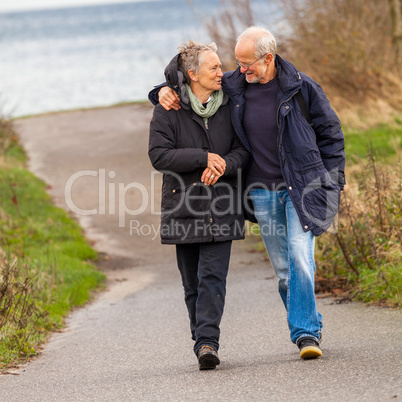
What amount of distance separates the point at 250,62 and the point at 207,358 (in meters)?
1.88

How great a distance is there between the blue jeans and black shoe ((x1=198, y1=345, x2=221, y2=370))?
0.51 meters

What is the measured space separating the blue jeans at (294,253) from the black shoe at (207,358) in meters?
0.51

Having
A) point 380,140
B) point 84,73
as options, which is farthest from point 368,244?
point 84,73

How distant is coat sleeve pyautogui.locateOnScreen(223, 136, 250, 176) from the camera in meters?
4.95

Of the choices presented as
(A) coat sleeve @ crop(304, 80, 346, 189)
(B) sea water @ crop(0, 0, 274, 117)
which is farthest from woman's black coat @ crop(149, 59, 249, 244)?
(B) sea water @ crop(0, 0, 274, 117)

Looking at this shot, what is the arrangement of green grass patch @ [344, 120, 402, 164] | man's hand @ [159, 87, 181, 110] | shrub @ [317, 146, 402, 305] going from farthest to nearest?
green grass patch @ [344, 120, 402, 164] < shrub @ [317, 146, 402, 305] < man's hand @ [159, 87, 181, 110]

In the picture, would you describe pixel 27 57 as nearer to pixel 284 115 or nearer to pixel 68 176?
pixel 68 176

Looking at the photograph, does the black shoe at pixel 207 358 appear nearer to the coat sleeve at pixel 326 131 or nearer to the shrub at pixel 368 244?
the coat sleeve at pixel 326 131

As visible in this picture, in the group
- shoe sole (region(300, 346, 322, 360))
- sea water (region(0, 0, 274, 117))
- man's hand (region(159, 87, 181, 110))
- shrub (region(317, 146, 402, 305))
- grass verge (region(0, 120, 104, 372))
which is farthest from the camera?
sea water (region(0, 0, 274, 117))

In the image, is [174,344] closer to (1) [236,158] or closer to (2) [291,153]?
(1) [236,158]

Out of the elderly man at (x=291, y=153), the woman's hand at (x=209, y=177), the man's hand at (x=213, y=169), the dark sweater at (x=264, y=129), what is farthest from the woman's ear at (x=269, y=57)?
the woman's hand at (x=209, y=177)

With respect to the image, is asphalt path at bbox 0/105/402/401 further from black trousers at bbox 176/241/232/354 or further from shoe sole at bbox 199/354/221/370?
black trousers at bbox 176/241/232/354

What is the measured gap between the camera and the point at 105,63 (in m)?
57.3

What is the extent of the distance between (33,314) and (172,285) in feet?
6.67
